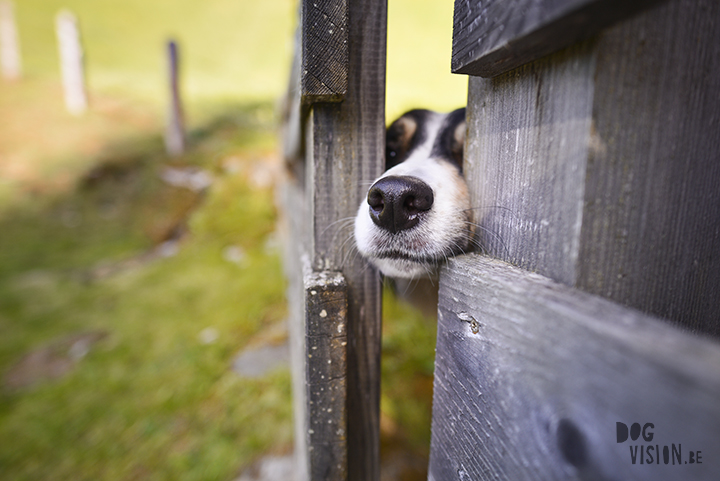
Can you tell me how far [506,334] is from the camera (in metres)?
0.53

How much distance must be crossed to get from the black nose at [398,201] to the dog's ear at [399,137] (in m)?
0.57

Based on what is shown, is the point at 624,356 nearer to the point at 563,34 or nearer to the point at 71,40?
the point at 563,34

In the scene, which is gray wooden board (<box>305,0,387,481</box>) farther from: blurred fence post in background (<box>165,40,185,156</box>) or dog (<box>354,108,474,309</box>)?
blurred fence post in background (<box>165,40,185,156</box>)

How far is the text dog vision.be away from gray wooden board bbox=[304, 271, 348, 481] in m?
0.62

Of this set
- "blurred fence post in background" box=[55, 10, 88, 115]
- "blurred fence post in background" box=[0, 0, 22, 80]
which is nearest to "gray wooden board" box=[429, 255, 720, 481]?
"blurred fence post in background" box=[55, 10, 88, 115]

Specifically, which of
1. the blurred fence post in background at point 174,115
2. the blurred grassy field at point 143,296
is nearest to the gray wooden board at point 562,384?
the blurred grassy field at point 143,296

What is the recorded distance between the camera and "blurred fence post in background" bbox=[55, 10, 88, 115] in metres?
8.71

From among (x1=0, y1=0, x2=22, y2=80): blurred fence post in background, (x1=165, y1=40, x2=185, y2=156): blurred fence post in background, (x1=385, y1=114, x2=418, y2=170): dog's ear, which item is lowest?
(x1=385, y1=114, x2=418, y2=170): dog's ear

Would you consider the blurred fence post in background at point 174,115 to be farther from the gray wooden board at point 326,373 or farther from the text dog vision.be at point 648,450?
the text dog vision.be at point 648,450

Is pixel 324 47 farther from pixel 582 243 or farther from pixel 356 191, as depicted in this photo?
pixel 582 243

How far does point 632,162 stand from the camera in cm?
47

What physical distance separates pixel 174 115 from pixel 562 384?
832 centimetres

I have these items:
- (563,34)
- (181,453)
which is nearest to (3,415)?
(181,453)

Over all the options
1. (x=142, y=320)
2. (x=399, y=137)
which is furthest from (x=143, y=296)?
(x=399, y=137)
